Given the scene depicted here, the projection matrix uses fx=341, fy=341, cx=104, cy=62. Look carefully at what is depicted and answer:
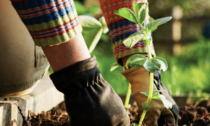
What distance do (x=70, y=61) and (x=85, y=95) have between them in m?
0.08

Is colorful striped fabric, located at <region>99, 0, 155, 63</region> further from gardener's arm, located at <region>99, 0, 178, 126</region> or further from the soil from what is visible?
the soil

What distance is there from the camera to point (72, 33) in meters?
0.75

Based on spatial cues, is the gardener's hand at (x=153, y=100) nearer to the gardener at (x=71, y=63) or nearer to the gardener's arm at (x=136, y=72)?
the gardener's arm at (x=136, y=72)

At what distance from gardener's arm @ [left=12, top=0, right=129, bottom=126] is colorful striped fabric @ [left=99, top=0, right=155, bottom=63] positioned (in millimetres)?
228

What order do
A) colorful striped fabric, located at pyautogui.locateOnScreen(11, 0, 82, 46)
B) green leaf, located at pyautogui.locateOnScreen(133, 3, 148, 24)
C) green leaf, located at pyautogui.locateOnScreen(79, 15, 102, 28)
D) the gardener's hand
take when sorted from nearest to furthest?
1. colorful striped fabric, located at pyautogui.locateOnScreen(11, 0, 82, 46)
2. green leaf, located at pyautogui.locateOnScreen(133, 3, 148, 24)
3. the gardener's hand
4. green leaf, located at pyautogui.locateOnScreen(79, 15, 102, 28)

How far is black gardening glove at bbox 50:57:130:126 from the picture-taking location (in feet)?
2.44

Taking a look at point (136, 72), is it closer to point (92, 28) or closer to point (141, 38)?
point (141, 38)

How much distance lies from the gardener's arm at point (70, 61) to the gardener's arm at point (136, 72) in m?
0.19

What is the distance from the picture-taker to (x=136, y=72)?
963mm

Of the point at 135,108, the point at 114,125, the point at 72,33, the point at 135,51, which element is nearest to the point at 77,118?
the point at 114,125

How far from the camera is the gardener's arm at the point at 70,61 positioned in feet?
2.36

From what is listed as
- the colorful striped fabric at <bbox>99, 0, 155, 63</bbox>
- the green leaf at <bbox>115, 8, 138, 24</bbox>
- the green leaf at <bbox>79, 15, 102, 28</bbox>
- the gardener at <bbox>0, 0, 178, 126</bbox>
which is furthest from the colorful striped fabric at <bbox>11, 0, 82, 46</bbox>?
the green leaf at <bbox>79, 15, 102, 28</bbox>

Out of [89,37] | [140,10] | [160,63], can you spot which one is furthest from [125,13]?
[89,37]


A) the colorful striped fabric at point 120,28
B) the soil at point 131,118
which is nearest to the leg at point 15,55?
Result: the soil at point 131,118
